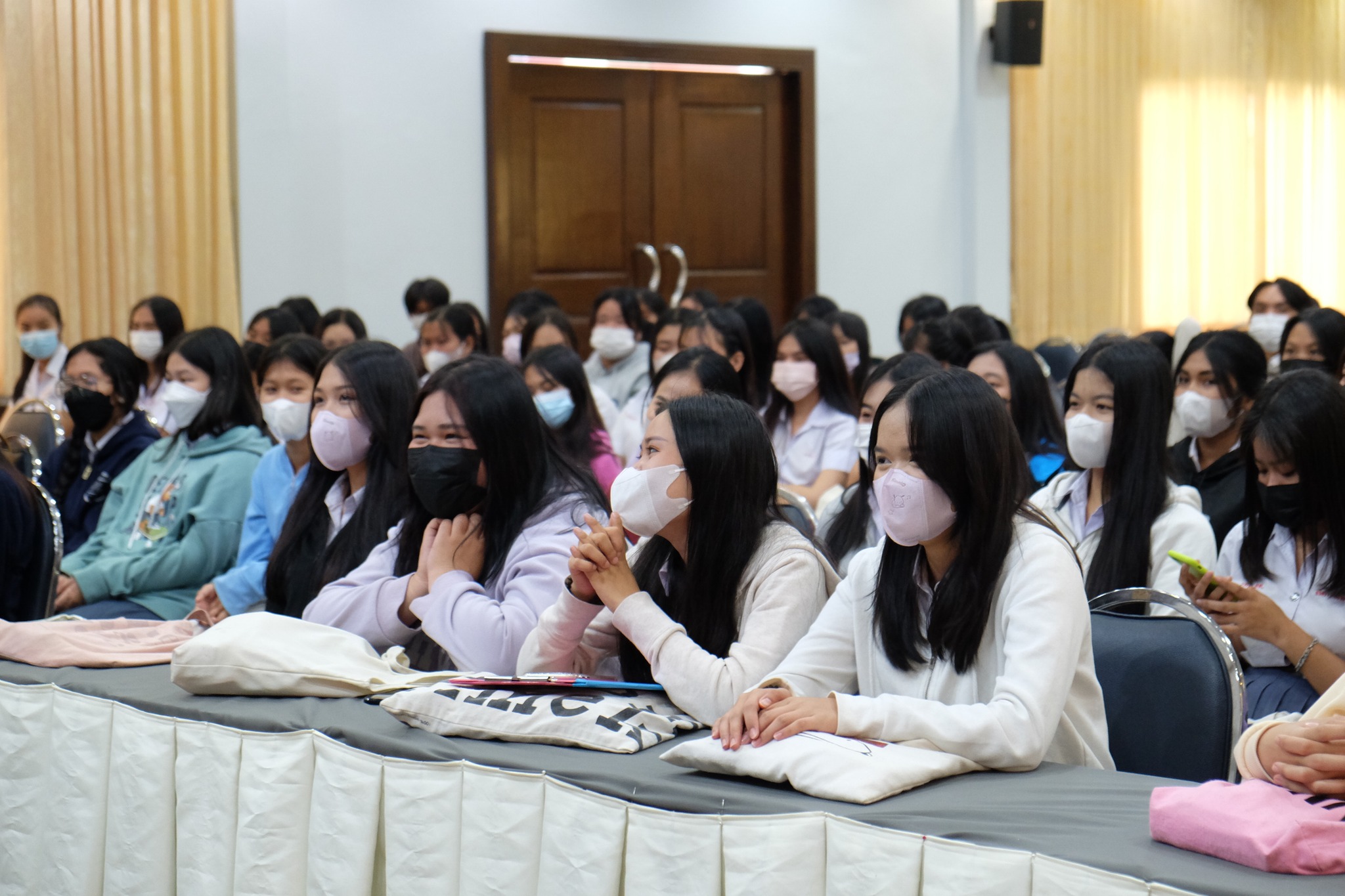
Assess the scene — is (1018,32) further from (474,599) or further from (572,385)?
(474,599)

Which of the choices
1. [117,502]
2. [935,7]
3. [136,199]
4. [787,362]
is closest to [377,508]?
[117,502]

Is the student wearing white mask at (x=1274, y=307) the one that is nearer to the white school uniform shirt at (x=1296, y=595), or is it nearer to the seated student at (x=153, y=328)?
the white school uniform shirt at (x=1296, y=595)

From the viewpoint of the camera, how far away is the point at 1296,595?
8.61 feet

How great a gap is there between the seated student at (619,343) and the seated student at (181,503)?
2.60m

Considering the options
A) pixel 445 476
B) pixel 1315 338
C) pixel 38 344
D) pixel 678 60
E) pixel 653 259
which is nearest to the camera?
pixel 445 476

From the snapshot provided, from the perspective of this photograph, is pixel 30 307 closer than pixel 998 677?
No

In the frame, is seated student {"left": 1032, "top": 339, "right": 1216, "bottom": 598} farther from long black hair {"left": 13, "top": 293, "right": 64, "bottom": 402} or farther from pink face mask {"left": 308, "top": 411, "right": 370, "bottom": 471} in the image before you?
long black hair {"left": 13, "top": 293, "right": 64, "bottom": 402}

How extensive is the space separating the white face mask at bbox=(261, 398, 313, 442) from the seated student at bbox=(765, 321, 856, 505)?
176 centimetres

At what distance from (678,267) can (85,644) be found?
20.7 feet

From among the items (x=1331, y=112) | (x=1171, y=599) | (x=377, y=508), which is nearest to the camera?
(x=1171, y=599)

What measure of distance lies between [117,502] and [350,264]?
376cm

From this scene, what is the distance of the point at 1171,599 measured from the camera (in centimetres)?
201

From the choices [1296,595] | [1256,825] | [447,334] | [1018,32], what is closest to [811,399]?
[447,334]

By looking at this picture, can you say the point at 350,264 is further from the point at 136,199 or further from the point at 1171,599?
the point at 1171,599
